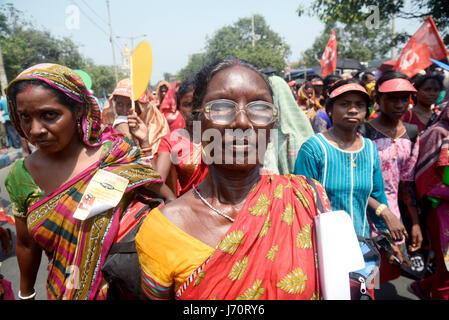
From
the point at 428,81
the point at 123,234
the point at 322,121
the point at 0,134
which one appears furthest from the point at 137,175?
the point at 0,134

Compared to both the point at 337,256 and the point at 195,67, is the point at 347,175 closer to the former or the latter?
the point at 337,256

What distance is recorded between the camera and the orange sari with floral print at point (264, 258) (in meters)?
1.08

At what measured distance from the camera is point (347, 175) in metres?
2.10

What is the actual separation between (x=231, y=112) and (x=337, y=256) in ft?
2.15

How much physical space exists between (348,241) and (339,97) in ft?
5.13

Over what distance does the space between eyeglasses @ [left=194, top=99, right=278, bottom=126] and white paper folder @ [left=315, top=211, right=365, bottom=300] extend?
1.45 ft

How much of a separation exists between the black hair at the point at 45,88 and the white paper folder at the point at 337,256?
4.50 feet

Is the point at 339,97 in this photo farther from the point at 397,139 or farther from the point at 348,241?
the point at 348,241

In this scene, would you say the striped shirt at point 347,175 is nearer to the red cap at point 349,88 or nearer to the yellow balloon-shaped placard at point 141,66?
the red cap at point 349,88

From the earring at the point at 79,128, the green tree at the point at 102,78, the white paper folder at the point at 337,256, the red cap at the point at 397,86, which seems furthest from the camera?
the green tree at the point at 102,78

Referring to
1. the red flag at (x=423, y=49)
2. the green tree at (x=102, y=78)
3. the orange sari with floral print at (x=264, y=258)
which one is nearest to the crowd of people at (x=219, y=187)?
the orange sari with floral print at (x=264, y=258)

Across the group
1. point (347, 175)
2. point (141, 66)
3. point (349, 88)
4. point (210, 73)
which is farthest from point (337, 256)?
point (141, 66)

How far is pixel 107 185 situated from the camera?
1.59 meters

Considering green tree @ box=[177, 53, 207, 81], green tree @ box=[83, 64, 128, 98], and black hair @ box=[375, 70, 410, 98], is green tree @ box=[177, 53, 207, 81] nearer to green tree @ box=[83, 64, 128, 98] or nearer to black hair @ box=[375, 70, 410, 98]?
black hair @ box=[375, 70, 410, 98]
